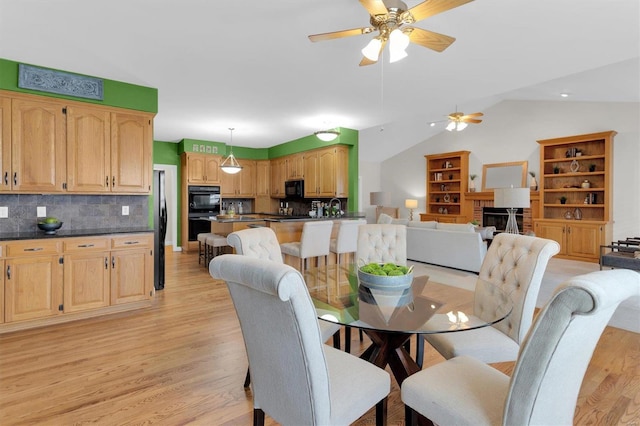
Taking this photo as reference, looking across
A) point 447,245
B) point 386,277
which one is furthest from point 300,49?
point 447,245

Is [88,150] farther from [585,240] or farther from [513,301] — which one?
[585,240]

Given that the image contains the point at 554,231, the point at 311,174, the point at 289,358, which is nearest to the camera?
the point at 289,358

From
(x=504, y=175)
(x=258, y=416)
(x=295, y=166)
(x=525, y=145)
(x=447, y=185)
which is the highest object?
(x=525, y=145)

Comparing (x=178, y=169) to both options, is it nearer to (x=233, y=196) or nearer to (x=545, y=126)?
(x=233, y=196)

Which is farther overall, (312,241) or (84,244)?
(312,241)

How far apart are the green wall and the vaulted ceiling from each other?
0.11m

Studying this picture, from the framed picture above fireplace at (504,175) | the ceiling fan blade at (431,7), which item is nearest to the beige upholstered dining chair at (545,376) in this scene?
the ceiling fan blade at (431,7)

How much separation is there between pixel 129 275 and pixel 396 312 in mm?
3104

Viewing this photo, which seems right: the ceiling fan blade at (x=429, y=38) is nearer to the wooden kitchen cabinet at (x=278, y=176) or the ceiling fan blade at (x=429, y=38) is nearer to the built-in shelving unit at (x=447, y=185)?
the wooden kitchen cabinet at (x=278, y=176)

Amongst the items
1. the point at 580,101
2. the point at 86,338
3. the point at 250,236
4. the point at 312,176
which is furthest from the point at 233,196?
the point at 580,101

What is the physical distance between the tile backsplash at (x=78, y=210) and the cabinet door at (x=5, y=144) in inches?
11.2

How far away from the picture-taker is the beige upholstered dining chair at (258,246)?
198 centimetres

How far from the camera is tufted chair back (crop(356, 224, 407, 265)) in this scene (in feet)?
9.21

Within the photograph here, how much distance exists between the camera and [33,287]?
9.98 ft
